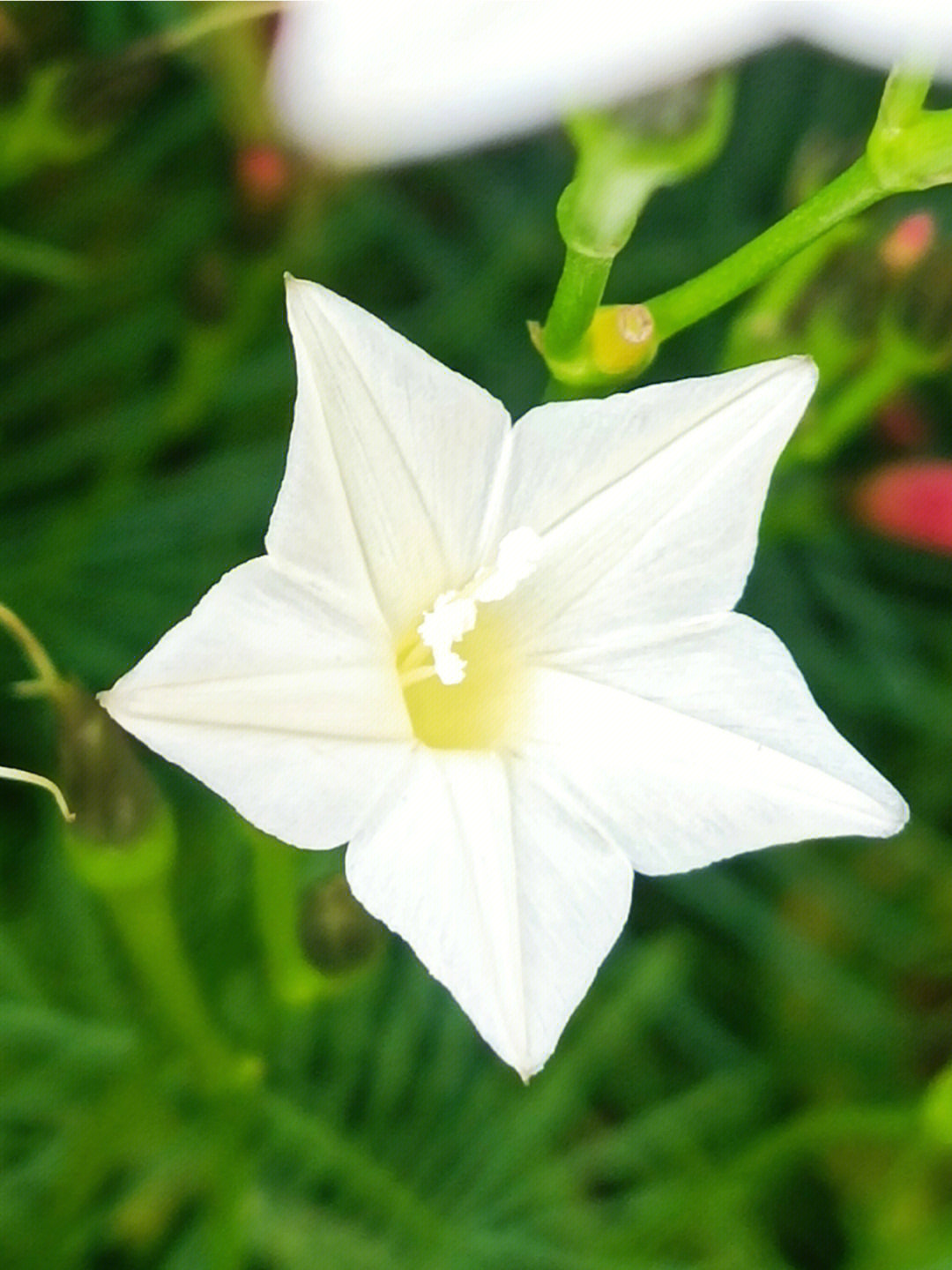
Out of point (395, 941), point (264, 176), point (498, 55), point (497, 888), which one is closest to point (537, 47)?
point (498, 55)

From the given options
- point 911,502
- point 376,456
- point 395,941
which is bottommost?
point 395,941

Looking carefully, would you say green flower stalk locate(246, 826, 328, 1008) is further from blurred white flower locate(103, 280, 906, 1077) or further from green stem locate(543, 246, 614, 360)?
green stem locate(543, 246, 614, 360)

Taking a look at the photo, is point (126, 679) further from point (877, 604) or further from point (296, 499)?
point (877, 604)

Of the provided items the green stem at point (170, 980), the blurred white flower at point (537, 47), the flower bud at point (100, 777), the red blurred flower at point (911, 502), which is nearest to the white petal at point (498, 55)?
the blurred white flower at point (537, 47)

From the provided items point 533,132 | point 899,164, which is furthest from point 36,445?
point 899,164

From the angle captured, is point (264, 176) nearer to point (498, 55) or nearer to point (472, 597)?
point (472, 597)

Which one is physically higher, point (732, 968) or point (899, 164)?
point (899, 164)

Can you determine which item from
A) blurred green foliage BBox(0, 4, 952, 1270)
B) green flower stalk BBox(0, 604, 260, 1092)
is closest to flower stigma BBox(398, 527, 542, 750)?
green flower stalk BBox(0, 604, 260, 1092)

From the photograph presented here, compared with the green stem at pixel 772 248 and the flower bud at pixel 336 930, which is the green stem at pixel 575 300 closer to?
the green stem at pixel 772 248
